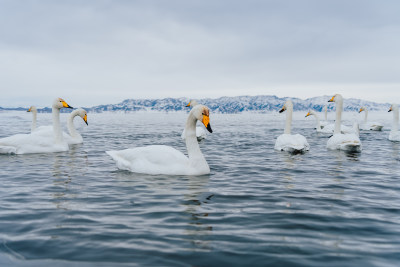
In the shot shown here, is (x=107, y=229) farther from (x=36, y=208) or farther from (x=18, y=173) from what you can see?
(x=18, y=173)

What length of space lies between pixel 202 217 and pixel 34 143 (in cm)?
1118

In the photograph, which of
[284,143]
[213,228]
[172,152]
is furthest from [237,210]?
[284,143]

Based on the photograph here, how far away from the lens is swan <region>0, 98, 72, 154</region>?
14.3 meters

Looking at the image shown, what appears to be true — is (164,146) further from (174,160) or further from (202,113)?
(202,113)

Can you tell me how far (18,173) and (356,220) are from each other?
32.2 feet

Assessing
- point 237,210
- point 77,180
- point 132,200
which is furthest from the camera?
point 77,180

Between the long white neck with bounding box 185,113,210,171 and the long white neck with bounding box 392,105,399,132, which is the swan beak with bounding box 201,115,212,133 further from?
the long white neck with bounding box 392,105,399,132

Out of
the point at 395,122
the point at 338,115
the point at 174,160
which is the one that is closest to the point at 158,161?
the point at 174,160

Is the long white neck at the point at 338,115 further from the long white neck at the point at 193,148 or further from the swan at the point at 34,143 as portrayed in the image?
the swan at the point at 34,143

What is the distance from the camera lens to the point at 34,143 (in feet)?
48.6

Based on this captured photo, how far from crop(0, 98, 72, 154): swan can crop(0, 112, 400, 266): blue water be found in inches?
126

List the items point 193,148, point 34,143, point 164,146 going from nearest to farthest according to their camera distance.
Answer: point 193,148 → point 164,146 → point 34,143

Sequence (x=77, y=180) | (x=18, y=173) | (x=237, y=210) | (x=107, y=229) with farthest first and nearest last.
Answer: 1. (x=18, y=173)
2. (x=77, y=180)
3. (x=237, y=210)
4. (x=107, y=229)

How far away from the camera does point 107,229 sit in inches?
228
